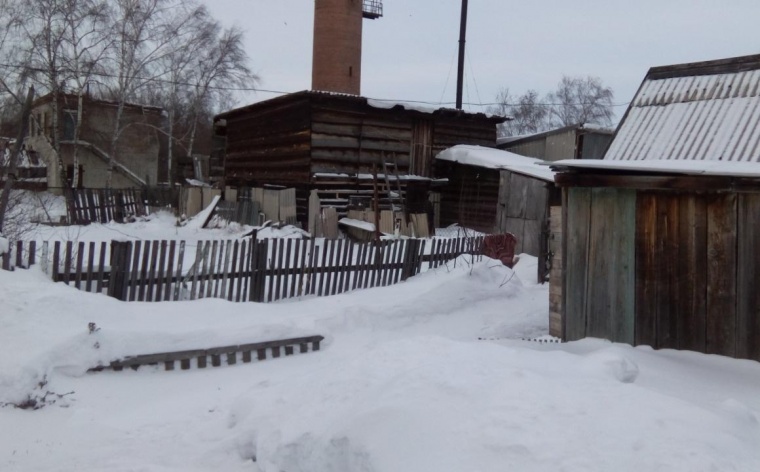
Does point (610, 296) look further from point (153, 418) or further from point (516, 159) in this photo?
point (516, 159)

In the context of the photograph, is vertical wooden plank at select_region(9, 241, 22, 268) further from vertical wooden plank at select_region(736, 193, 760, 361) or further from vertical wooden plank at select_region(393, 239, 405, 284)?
vertical wooden plank at select_region(736, 193, 760, 361)

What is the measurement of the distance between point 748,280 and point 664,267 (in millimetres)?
762

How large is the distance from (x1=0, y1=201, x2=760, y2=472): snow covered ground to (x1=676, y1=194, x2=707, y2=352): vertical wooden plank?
0.25 metres

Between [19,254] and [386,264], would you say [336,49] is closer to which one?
[386,264]

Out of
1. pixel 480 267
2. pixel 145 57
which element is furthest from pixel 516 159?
pixel 145 57

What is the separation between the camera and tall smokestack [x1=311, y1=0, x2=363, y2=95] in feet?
81.8

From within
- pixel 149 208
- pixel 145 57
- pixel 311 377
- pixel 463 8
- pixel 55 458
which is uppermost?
pixel 463 8

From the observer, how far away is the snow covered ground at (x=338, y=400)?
11.5 feet

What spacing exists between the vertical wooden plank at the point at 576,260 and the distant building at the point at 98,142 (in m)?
27.8

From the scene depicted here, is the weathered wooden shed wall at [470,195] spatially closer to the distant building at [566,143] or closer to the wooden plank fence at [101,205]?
the distant building at [566,143]

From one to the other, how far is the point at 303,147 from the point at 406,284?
29.9 ft

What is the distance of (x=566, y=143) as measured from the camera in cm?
1981

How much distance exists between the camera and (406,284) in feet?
33.3

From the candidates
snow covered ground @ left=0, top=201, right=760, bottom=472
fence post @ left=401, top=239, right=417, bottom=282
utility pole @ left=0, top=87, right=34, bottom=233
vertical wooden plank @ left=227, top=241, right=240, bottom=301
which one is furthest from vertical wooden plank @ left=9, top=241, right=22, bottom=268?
Result: fence post @ left=401, top=239, right=417, bottom=282
